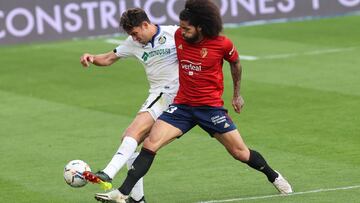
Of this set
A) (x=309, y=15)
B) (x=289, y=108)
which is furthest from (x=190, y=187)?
(x=309, y=15)

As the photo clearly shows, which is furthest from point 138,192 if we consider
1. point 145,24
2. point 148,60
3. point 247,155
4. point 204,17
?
point 204,17

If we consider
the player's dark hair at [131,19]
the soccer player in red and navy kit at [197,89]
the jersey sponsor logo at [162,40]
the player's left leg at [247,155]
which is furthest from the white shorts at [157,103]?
the player's dark hair at [131,19]

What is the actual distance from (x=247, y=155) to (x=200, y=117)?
70 centimetres

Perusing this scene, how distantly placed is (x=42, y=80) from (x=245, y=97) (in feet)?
16.5

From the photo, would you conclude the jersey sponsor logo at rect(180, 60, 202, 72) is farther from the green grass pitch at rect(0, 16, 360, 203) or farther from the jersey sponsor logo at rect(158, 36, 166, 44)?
the green grass pitch at rect(0, 16, 360, 203)

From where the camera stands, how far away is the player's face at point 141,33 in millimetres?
12234

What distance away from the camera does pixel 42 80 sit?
23.1 metres

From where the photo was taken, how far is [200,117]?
39.1 ft

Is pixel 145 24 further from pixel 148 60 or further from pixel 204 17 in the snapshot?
pixel 204 17

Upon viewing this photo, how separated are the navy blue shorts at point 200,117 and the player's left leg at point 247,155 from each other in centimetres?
9

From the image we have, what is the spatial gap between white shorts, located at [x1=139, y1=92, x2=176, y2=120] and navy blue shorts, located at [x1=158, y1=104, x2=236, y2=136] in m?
0.34

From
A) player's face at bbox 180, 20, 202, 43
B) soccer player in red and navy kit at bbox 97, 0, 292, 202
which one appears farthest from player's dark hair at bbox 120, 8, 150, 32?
player's face at bbox 180, 20, 202, 43

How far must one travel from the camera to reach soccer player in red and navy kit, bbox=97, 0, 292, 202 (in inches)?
459

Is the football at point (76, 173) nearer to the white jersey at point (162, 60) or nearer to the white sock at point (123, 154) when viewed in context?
the white sock at point (123, 154)
